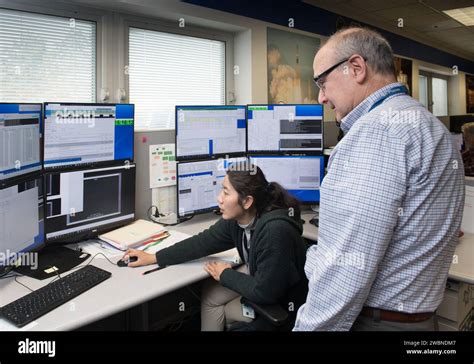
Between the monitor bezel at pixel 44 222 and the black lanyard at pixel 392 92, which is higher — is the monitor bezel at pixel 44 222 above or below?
below

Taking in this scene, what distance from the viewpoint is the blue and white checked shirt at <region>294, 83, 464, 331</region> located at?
2.85 feet

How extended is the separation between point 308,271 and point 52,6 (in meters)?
2.18

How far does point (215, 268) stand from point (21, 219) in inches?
31.1

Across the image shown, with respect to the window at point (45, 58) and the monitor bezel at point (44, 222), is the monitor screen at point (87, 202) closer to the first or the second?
the monitor bezel at point (44, 222)

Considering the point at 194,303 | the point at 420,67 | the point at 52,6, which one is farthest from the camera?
the point at 420,67

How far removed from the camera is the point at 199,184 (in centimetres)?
226

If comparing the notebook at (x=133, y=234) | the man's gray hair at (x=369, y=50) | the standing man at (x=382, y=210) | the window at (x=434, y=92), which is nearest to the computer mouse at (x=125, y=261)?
the notebook at (x=133, y=234)

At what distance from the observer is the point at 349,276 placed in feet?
2.93

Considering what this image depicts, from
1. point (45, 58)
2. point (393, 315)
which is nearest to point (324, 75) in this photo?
point (393, 315)

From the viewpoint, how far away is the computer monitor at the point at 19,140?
139 centimetres

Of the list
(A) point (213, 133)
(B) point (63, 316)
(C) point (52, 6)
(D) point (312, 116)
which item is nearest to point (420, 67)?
(D) point (312, 116)

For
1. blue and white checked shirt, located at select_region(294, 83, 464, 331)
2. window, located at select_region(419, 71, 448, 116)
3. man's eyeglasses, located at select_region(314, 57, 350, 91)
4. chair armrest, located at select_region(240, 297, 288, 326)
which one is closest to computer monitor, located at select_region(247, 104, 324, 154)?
chair armrest, located at select_region(240, 297, 288, 326)

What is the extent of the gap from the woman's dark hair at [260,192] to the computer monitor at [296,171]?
0.78 meters

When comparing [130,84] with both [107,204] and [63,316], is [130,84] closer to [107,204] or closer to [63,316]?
[107,204]
